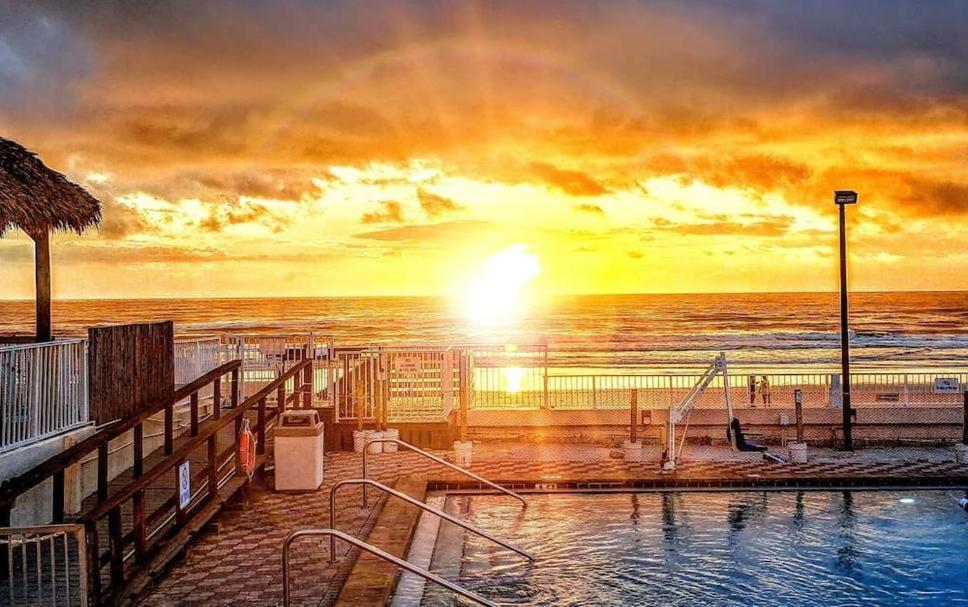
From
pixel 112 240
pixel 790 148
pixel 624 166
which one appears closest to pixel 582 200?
pixel 624 166

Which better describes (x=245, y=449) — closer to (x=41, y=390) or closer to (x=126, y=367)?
(x=126, y=367)

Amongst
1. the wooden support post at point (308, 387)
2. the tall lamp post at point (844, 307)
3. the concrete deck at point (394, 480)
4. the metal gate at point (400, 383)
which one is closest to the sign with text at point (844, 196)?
the tall lamp post at point (844, 307)

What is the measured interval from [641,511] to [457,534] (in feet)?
8.22

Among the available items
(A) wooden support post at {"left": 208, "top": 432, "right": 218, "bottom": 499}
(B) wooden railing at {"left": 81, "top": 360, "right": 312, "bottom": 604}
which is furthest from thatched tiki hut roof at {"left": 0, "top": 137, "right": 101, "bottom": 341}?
(A) wooden support post at {"left": 208, "top": 432, "right": 218, "bottom": 499}

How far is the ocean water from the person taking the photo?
41.1 metres

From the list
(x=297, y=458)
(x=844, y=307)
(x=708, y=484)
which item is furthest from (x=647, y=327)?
(x=297, y=458)

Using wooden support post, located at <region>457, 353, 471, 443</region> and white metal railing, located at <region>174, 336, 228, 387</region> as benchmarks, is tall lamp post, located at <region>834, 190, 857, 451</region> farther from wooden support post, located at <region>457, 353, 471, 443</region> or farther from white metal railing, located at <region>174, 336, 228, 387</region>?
white metal railing, located at <region>174, 336, 228, 387</region>

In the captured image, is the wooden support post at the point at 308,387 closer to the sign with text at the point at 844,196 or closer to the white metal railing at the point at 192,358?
the white metal railing at the point at 192,358

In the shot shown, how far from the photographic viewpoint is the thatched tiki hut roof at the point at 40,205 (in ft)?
33.2

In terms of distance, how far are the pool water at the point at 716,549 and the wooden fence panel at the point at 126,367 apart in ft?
13.4

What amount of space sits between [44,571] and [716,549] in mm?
6524

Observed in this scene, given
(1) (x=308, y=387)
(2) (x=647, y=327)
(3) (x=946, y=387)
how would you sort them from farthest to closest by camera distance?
1. (2) (x=647, y=327)
2. (3) (x=946, y=387)
3. (1) (x=308, y=387)

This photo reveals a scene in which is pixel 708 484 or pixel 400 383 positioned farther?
pixel 400 383

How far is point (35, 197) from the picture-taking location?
1066 centimetres
